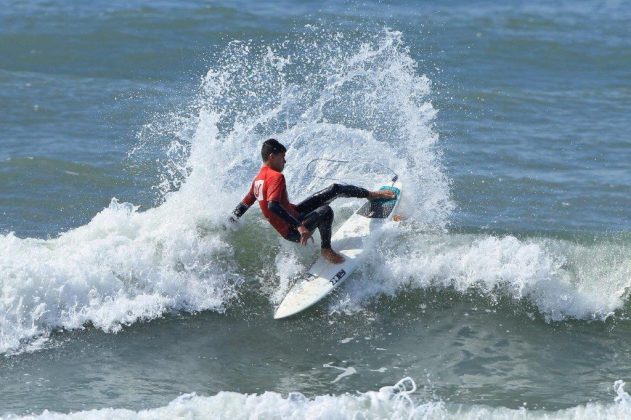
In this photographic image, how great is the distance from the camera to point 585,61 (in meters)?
21.5

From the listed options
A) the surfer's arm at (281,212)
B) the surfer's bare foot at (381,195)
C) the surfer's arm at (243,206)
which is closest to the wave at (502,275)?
the surfer's bare foot at (381,195)

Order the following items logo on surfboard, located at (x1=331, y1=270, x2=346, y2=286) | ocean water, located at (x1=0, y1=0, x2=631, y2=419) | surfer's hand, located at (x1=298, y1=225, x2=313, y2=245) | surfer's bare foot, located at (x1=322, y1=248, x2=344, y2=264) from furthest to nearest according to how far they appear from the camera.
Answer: surfer's bare foot, located at (x1=322, y1=248, x2=344, y2=264), logo on surfboard, located at (x1=331, y1=270, x2=346, y2=286), surfer's hand, located at (x1=298, y1=225, x2=313, y2=245), ocean water, located at (x1=0, y1=0, x2=631, y2=419)

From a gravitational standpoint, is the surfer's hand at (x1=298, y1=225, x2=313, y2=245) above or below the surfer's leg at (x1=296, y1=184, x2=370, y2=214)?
below

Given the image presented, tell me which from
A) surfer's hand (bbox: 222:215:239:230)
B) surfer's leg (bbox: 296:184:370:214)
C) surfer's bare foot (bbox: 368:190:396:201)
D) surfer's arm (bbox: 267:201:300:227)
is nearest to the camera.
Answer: surfer's arm (bbox: 267:201:300:227)

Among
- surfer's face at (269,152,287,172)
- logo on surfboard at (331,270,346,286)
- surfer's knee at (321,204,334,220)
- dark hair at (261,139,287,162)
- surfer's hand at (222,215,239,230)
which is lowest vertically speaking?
logo on surfboard at (331,270,346,286)

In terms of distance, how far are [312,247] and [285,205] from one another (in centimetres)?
101

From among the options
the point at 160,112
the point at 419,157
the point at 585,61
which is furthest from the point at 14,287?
the point at 585,61

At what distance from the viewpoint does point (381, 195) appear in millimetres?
11391

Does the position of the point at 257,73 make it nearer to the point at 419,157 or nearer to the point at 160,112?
the point at 160,112

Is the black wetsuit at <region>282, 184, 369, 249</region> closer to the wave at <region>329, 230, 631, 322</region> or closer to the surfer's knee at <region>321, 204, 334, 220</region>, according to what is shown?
the surfer's knee at <region>321, 204, 334, 220</region>

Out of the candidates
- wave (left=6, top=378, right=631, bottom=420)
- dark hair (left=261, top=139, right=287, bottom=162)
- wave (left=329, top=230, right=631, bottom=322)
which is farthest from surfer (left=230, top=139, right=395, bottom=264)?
wave (left=6, top=378, right=631, bottom=420)

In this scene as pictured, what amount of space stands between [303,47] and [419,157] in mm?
7840

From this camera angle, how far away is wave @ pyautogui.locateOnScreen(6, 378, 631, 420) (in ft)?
26.5

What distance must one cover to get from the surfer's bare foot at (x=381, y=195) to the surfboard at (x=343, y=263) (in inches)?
2.6
